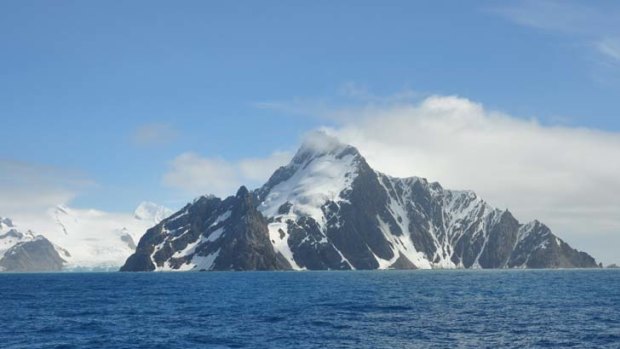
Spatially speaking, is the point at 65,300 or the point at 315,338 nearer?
the point at 315,338

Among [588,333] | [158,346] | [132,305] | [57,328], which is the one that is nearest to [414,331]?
[588,333]

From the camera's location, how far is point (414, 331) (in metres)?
90.3

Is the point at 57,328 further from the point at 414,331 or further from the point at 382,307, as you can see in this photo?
the point at 382,307

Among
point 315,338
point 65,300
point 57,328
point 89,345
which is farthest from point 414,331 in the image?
point 65,300

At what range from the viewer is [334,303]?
136m

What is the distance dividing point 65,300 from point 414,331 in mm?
88574

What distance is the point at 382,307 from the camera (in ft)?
411

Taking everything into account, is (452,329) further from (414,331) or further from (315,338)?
(315,338)

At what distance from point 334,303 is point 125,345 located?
61986 millimetres

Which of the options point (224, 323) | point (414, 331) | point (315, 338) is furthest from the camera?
point (224, 323)

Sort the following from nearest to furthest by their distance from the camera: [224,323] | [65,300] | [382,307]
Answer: [224,323] < [382,307] < [65,300]

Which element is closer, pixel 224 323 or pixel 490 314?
pixel 224 323

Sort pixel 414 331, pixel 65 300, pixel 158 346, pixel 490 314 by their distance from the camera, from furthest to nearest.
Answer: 1. pixel 65 300
2. pixel 490 314
3. pixel 414 331
4. pixel 158 346

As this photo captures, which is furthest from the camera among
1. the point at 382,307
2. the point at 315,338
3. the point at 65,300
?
the point at 65,300
